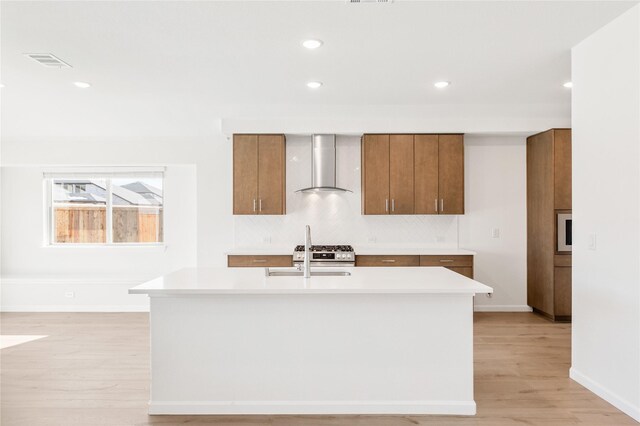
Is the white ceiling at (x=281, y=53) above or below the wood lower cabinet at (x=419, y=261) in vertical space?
above

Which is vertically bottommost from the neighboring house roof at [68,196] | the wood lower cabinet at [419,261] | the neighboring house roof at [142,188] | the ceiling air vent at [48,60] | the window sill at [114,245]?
the wood lower cabinet at [419,261]

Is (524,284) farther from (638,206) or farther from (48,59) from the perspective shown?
(48,59)

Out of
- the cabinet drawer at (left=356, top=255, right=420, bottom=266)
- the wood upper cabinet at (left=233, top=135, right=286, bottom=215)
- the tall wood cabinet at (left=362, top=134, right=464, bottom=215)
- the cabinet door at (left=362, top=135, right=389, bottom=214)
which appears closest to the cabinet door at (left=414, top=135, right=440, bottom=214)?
the tall wood cabinet at (left=362, top=134, right=464, bottom=215)

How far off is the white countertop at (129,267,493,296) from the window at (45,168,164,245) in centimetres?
331

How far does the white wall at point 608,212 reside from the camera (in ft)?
8.89

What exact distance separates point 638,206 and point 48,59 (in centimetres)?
434

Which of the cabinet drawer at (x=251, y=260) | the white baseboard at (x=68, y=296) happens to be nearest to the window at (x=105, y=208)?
the white baseboard at (x=68, y=296)

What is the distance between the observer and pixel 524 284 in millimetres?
5707

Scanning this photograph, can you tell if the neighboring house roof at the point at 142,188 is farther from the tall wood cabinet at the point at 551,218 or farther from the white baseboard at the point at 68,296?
the tall wood cabinet at the point at 551,218

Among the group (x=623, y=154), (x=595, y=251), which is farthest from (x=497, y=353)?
(x=623, y=154)

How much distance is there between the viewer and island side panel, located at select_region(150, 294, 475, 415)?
280cm

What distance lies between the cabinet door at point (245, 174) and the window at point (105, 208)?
149cm

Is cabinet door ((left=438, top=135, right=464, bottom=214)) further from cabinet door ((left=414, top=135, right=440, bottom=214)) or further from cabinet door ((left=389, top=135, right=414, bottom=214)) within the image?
cabinet door ((left=389, top=135, right=414, bottom=214))

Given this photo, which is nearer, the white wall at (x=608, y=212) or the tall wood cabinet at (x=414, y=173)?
the white wall at (x=608, y=212)
